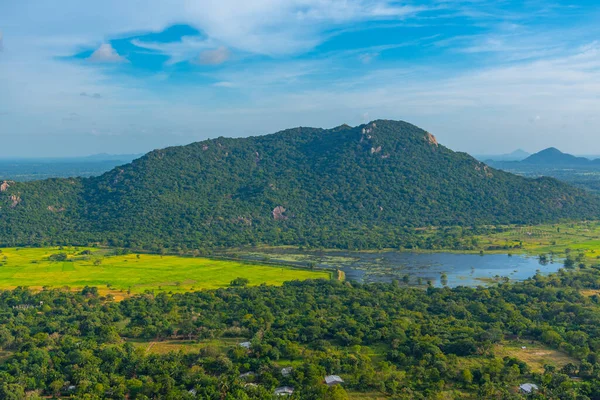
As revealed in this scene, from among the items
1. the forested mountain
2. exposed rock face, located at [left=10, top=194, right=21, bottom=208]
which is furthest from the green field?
exposed rock face, located at [left=10, top=194, right=21, bottom=208]

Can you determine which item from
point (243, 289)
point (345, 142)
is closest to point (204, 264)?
point (243, 289)

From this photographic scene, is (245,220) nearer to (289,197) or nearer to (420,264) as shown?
(289,197)

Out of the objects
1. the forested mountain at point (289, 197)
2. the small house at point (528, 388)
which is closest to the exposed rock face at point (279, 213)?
the forested mountain at point (289, 197)

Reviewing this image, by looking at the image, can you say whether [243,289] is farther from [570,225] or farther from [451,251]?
[570,225]

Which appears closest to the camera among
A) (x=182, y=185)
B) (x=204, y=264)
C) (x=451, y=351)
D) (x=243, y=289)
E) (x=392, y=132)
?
(x=451, y=351)

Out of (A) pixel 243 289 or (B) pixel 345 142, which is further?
(B) pixel 345 142

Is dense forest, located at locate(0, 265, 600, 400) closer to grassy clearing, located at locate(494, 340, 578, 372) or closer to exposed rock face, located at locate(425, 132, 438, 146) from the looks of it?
grassy clearing, located at locate(494, 340, 578, 372)

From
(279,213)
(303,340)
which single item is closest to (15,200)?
(279,213)
